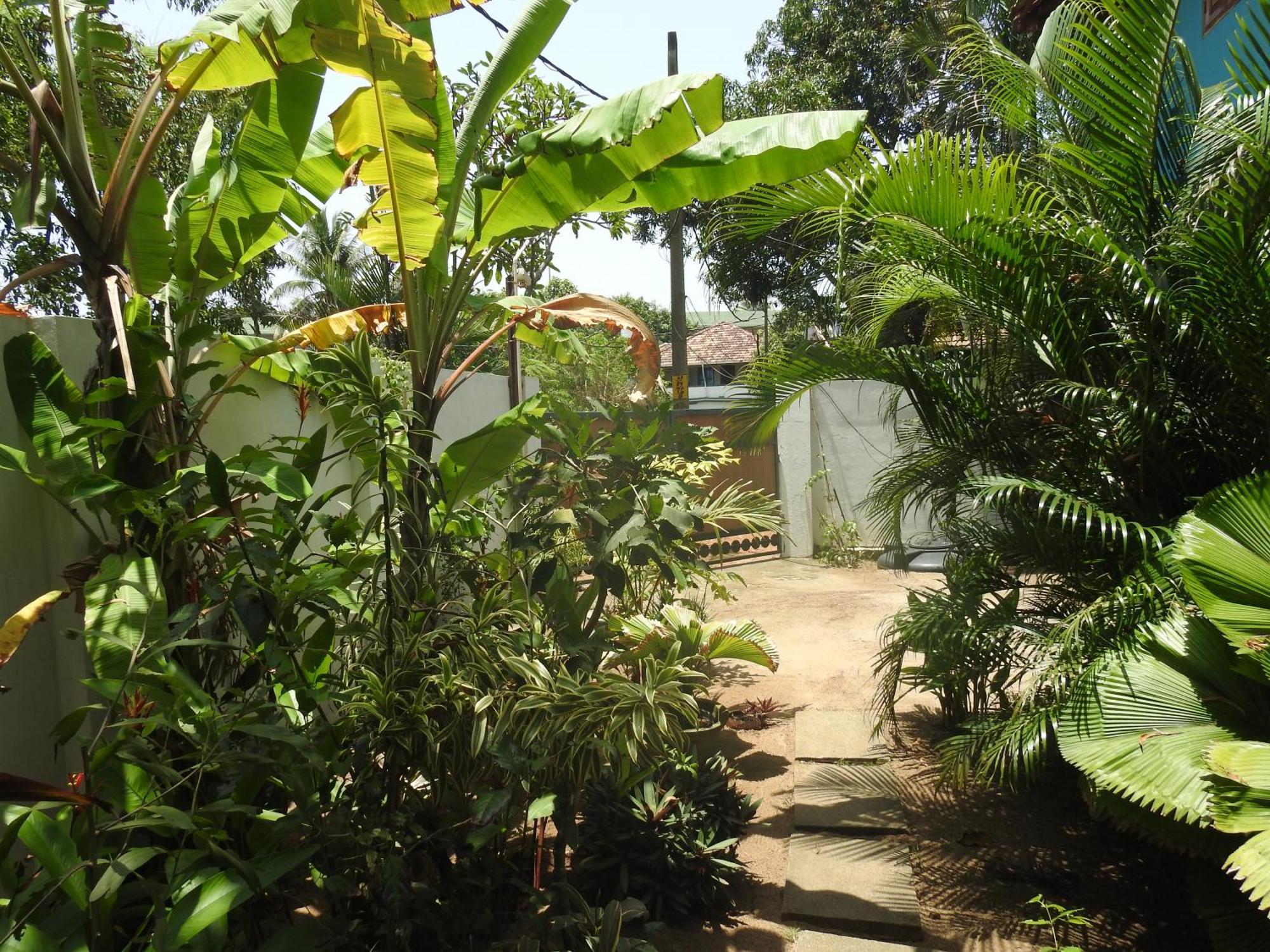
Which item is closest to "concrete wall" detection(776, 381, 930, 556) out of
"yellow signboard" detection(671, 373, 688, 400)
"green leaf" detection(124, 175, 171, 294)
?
"yellow signboard" detection(671, 373, 688, 400)

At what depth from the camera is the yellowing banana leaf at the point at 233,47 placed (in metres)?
2.72

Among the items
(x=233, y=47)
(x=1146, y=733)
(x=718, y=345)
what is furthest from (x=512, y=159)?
(x=718, y=345)

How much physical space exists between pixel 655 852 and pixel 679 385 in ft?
23.5

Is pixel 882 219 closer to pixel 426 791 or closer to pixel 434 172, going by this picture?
pixel 434 172

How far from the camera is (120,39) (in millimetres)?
3377

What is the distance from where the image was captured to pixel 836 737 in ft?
16.7

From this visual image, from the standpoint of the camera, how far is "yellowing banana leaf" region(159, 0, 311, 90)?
2.72 metres

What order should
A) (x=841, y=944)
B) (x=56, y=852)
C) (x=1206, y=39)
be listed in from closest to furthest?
(x=56, y=852) < (x=841, y=944) < (x=1206, y=39)

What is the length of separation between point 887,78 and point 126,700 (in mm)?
14500

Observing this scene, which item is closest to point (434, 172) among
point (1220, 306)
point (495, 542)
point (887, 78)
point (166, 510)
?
point (166, 510)

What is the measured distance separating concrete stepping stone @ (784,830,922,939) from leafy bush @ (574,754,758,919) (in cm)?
27

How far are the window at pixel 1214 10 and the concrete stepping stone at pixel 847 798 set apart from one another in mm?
5810

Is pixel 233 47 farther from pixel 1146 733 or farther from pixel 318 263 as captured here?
pixel 318 263

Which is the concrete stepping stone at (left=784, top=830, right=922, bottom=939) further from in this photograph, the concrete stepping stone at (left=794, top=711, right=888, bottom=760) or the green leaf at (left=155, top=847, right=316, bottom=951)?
the green leaf at (left=155, top=847, right=316, bottom=951)
